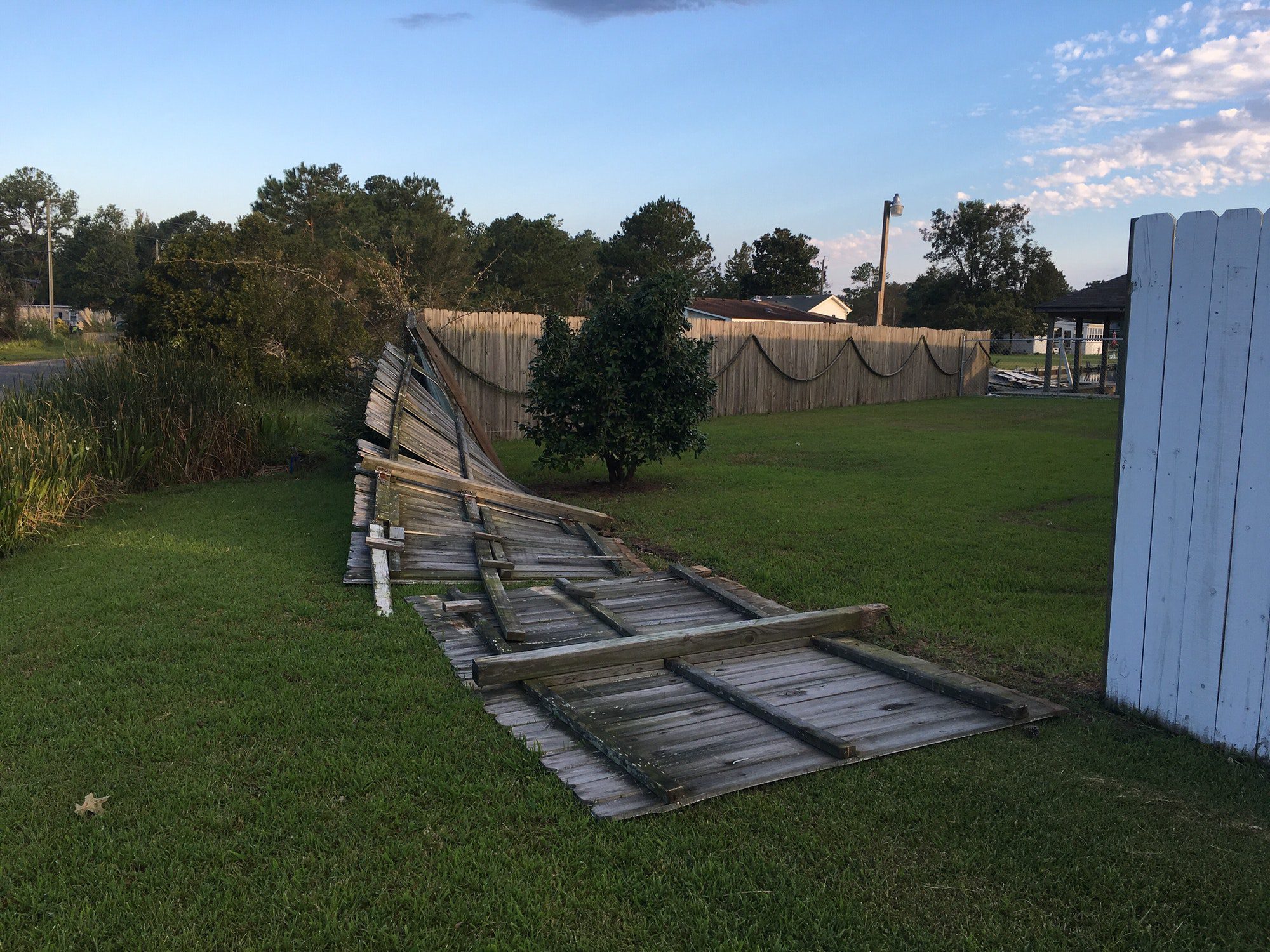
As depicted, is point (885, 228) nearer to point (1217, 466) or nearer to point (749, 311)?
point (749, 311)

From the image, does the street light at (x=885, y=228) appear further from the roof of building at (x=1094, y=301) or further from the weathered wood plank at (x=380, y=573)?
the weathered wood plank at (x=380, y=573)

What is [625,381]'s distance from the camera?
10352 millimetres

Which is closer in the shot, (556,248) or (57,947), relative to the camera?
(57,947)

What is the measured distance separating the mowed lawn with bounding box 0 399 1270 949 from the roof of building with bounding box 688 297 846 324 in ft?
89.7

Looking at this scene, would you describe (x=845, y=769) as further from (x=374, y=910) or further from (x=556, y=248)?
(x=556, y=248)

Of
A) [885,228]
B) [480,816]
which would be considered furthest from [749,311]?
[480,816]

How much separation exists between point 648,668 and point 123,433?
315 inches

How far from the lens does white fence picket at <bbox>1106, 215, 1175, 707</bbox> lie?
3.95 m

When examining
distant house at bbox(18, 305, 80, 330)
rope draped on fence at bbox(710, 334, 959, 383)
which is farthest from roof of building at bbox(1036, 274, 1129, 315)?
distant house at bbox(18, 305, 80, 330)

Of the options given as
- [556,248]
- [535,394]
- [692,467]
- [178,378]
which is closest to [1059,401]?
[692,467]

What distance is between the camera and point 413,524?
741 centimetres

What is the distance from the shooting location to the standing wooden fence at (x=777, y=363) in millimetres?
15344

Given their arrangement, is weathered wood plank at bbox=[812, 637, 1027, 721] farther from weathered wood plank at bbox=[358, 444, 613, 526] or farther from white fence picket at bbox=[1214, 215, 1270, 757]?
weathered wood plank at bbox=[358, 444, 613, 526]

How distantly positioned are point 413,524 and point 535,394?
11.1ft
